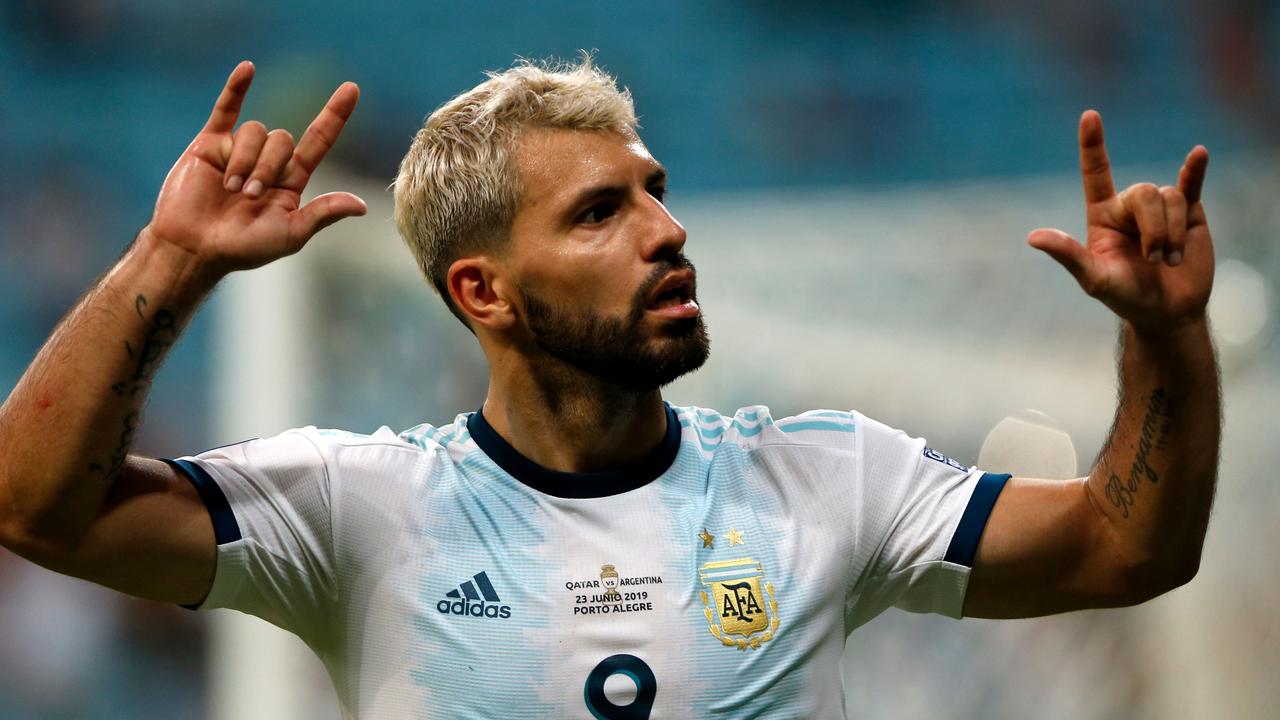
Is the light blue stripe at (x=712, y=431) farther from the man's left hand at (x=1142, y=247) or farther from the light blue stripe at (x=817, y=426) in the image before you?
the man's left hand at (x=1142, y=247)

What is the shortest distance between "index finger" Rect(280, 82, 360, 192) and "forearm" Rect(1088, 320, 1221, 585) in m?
1.60

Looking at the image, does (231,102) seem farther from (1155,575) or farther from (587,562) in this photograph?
(1155,575)

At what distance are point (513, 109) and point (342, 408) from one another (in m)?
2.22

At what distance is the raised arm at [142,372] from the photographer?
2482 mm

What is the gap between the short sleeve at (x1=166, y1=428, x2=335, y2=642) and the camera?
2.69 m

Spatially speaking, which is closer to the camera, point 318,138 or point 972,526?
point 318,138

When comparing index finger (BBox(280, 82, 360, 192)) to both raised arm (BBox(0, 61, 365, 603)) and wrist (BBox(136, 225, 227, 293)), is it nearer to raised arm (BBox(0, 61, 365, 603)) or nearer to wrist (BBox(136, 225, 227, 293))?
raised arm (BBox(0, 61, 365, 603))

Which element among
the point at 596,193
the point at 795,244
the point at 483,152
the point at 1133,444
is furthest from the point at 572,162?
the point at 795,244

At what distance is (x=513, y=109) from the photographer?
314 cm

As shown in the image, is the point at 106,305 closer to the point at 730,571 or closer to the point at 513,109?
the point at 513,109

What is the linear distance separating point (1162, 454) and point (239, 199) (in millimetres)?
1844

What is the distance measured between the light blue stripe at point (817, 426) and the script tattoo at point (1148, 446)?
Answer: 1.87 ft

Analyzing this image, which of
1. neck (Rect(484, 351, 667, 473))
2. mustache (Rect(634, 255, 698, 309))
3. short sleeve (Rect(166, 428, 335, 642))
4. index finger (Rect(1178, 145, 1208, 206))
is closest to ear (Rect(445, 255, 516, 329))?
neck (Rect(484, 351, 667, 473))

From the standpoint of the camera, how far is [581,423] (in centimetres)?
298
